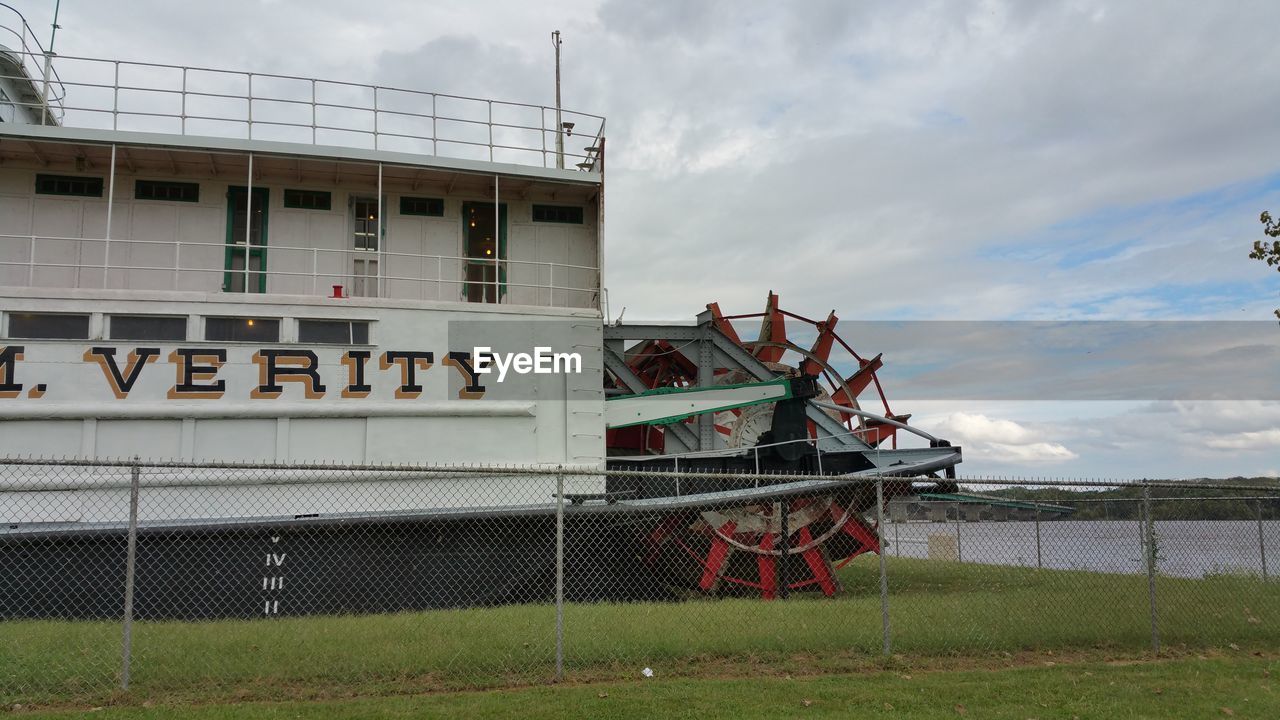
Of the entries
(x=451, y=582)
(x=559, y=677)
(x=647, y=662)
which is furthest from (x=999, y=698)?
(x=451, y=582)

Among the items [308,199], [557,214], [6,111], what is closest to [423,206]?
[308,199]

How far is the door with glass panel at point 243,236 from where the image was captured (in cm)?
1293

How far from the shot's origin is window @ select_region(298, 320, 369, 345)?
1150 cm

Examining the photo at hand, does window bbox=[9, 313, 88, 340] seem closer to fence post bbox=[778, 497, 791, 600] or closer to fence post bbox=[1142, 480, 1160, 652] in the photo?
fence post bbox=[778, 497, 791, 600]

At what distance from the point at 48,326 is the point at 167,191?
2965 millimetres

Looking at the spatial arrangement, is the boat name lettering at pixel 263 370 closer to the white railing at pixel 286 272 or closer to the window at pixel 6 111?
the white railing at pixel 286 272

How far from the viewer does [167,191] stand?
13047mm

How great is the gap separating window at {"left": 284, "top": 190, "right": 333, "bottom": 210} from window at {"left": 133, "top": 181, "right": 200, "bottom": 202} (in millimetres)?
1229

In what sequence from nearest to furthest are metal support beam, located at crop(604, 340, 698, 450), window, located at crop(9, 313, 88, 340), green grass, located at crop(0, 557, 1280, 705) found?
green grass, located at crop(0, 557, 1280, 705) < window, located at crop(9, 313, 88, 340) < metal support beam, located at crop(604, 340, 698, 450)

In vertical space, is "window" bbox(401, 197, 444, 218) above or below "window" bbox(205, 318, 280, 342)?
above

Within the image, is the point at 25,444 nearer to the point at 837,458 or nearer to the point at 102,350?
the point at 102,350

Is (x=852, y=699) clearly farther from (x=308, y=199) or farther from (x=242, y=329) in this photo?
(x=308, y=199)

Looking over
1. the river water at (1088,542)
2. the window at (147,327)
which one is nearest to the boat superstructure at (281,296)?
the window at (147,327)

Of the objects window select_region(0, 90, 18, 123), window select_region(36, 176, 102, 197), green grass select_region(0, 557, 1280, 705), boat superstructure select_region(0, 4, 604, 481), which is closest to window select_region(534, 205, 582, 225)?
boat superstructure select_region(0, 4, 604, 481)
